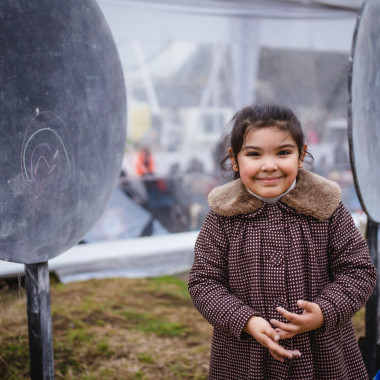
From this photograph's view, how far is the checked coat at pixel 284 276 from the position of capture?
1.17 metres

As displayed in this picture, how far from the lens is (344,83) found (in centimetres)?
489

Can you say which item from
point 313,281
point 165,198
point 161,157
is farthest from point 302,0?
point 313,281

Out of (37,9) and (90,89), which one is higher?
(37,9)

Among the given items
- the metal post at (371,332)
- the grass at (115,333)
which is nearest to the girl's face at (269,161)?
the metal post at (371,332)

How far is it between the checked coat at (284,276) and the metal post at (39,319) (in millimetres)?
444

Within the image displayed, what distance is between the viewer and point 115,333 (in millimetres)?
2707

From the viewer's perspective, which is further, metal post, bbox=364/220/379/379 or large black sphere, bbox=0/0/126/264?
metal post, bbox=364/220/379/379

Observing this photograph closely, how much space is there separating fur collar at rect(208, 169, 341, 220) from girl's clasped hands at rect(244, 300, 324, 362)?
26 cm

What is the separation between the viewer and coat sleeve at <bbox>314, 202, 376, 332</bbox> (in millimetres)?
1137

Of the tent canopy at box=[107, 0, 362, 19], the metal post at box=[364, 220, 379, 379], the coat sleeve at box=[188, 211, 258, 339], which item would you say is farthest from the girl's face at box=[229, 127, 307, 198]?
the tent canopy at box=[107, 0, 362, 19]

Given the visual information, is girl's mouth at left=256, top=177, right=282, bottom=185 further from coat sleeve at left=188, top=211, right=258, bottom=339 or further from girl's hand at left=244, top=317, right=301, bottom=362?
girl's hand at left=244, top=317, right=301, bottom=362

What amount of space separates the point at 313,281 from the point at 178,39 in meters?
3.69

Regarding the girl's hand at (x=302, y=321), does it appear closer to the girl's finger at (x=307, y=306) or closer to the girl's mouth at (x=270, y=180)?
the girl's finger at (x=307, y=306)

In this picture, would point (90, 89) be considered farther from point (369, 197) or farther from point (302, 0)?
point (302, 0)
